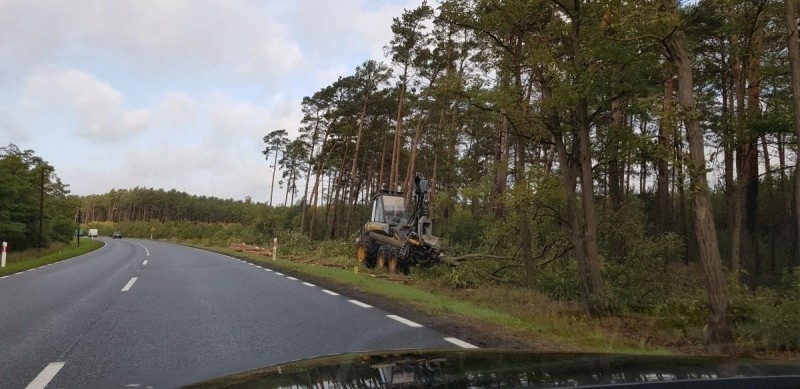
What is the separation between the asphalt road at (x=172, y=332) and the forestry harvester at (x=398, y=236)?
5.77 metres

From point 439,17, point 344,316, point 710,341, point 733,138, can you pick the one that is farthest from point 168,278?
point 733,138

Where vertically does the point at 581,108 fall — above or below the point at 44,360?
above

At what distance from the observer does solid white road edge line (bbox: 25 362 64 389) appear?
4.83m

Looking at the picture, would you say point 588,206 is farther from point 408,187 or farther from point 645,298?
point 408,187

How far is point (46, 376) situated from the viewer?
514 cm

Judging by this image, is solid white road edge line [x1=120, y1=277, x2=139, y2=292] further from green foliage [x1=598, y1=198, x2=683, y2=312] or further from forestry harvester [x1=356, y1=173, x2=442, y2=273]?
green foliage [x1=598, y1=198, x2=683, y2=312]

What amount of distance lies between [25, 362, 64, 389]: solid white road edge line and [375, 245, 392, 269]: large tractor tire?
1445cm

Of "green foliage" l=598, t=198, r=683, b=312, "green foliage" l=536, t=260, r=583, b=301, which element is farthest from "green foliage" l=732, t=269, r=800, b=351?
"green foliage" l=536, t=260, r=583, b=301

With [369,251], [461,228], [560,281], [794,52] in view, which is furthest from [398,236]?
[461,228]

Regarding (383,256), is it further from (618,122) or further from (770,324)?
(770,324)

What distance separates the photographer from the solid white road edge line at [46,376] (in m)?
4.83

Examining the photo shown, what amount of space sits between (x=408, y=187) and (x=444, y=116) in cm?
530

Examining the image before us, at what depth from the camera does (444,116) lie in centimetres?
3597

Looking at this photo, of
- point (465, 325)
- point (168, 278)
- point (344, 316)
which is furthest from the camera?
point (168, 278)
